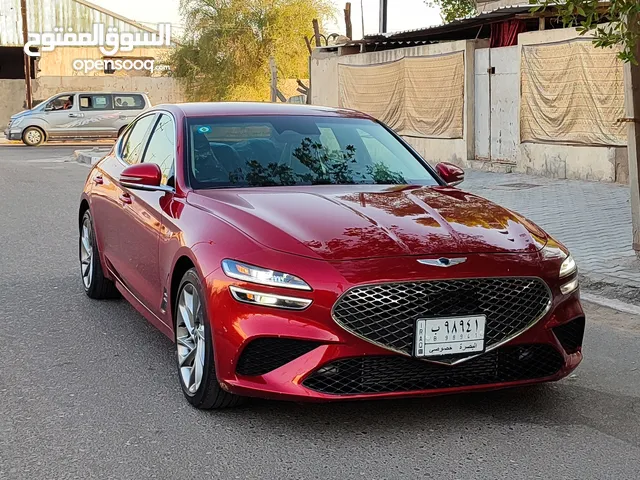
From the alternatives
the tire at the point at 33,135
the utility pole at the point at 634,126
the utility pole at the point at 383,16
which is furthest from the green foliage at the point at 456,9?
the utility pole at the point at 634,126

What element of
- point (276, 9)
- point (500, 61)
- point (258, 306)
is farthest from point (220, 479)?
point (276, 9)

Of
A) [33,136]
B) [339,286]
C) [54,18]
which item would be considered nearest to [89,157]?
[33,136]

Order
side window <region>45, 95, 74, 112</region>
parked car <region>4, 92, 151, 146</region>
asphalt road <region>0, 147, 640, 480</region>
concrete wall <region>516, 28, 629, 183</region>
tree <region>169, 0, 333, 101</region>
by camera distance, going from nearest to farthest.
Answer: asphalt road <region>0, 147, 640, 480</region> < concrete wall <region>516, 28, 629, 183</region> < parked car <region>4, 92, 151, 146</region> < side window <region>45, 95, 74, 112</region> < tree <region>169, 0, 333, 101</region>

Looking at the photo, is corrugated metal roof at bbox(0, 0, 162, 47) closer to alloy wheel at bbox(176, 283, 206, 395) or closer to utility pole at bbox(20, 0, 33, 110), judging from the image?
utility pole at bbox(20, 0, 33, 110)

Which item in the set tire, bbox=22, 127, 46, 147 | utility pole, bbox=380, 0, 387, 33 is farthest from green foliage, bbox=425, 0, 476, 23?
tire, bbox=22, 127, 46, 147

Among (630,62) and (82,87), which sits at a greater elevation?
(82,87)

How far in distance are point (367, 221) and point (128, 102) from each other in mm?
28774

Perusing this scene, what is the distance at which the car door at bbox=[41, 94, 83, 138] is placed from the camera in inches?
1270

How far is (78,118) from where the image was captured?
1267 inches

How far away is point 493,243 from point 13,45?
142ft

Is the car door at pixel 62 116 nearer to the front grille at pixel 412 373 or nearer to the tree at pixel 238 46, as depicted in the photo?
the tree at pixel 238 46

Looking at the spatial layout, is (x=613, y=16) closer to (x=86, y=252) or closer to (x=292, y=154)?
(x=292, y=154)

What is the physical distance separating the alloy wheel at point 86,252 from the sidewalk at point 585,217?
388 cm

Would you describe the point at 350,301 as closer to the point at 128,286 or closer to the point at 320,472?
the point at 320,472
